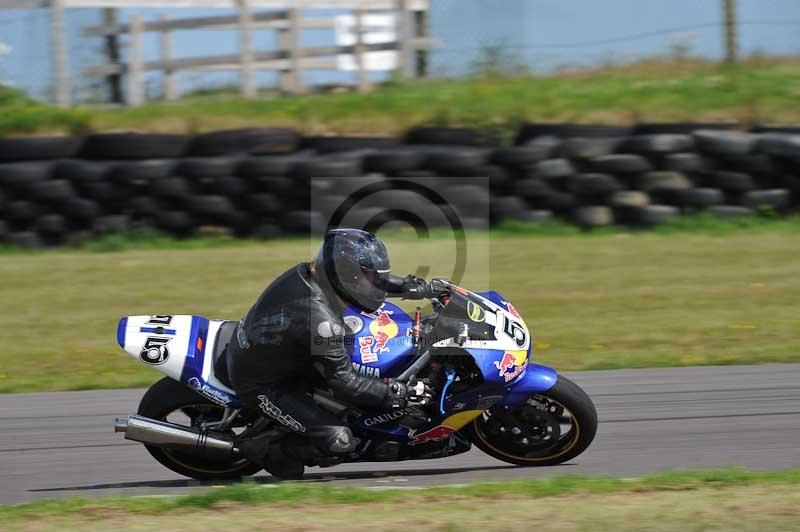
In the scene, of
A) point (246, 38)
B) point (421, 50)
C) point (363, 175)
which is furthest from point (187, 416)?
point (421, 50)

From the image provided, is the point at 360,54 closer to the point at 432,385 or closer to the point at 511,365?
the point at 432,385

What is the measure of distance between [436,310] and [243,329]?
0.99 m

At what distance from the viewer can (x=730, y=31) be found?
1475 centimetres

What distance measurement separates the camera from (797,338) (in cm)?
855

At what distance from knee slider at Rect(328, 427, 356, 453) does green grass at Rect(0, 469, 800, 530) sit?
0.21 m

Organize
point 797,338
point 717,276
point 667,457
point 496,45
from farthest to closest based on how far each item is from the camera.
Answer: point 496,45 < point 717,276 < point 797,338 < point 667,457

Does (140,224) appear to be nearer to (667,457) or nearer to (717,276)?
(717,276)

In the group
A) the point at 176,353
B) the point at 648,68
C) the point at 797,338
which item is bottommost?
the point at 797,338

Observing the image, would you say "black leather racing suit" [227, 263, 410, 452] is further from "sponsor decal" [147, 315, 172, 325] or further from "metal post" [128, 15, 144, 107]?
"metal post" [128, 15, 144, 107]

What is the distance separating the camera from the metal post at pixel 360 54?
15.7 m

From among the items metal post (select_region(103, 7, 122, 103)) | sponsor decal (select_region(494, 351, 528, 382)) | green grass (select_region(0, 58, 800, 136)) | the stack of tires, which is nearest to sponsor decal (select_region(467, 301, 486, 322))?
sponsor decal (select_region(494, 351, 528, 382))

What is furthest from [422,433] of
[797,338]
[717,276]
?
[717,276]

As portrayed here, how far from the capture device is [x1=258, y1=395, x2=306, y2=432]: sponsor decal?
5.48 meters

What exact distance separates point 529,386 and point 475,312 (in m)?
0.46
